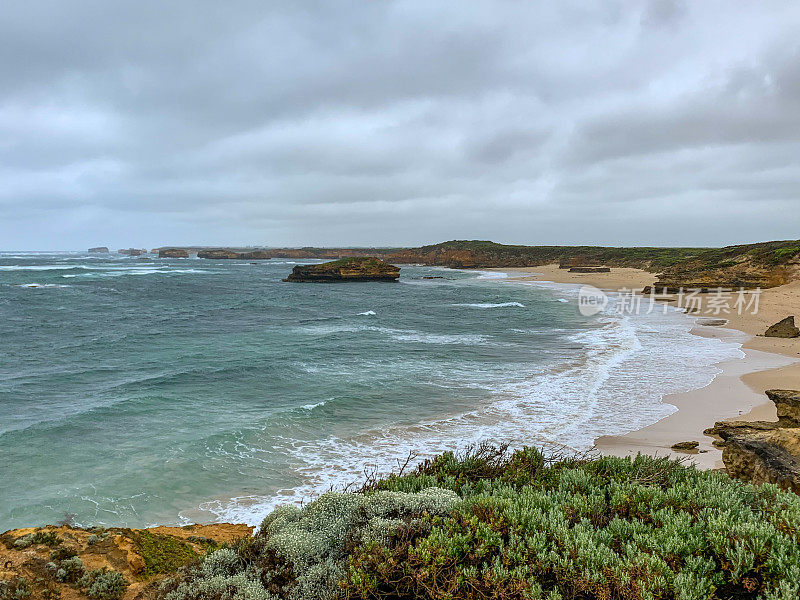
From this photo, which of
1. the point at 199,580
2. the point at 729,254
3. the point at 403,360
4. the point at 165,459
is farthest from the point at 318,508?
the point at 729,254

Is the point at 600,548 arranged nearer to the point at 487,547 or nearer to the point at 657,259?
the point at 487,547

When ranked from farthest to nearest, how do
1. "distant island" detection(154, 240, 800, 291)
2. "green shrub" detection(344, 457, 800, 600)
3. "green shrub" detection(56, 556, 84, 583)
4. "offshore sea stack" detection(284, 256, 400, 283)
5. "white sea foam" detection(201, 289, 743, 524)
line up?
"offshore sea stack" detection(284, 256, 400, 283)
"distant island" detection(154, 240, 800, 291)
"white sea foam" detection(201, 289, 743, 524)
"green shrub" detection(56, 556, 84, 583)
"green shrub" detection(344, 457, 800, 600)

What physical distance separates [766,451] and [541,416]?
681cm

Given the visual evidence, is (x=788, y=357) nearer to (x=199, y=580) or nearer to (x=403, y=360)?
(x=403, y=360)

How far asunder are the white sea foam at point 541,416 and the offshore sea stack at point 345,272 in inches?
2234

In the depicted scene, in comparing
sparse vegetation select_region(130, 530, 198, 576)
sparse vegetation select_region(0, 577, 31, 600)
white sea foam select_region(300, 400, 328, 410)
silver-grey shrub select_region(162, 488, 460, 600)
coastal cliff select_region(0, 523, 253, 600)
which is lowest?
white sea foam select_region(300, 400, 328, 410)

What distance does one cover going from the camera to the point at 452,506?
13.8 ft

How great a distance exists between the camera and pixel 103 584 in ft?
15.4

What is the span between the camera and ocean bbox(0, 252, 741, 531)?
Result: 9.02 m

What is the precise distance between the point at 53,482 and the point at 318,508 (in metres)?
7.65

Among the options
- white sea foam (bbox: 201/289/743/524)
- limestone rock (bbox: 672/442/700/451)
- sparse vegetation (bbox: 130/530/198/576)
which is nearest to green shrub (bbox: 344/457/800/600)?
sparse vegetation (bbox: 130/530/198/576)

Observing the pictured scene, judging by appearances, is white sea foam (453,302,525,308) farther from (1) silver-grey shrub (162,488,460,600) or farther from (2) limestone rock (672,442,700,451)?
(1) silver-grey shrub (162,488,460,600)

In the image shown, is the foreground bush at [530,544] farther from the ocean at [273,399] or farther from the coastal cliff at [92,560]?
the ocean at [273,399]

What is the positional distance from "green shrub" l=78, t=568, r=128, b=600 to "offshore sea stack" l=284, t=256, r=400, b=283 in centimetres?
6933
